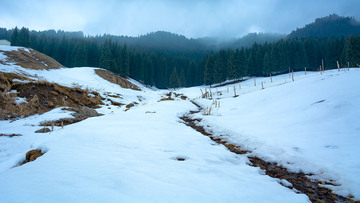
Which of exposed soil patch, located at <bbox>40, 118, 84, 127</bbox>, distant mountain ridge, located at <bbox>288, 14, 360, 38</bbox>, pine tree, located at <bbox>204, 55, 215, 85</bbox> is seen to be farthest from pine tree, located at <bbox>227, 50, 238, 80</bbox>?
distant mountain ridge, located at <bbox>288, 14, 360, 38</bbox>

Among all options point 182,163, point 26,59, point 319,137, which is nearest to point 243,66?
point 319,137

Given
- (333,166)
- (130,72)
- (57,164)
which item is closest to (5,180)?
(57,164)

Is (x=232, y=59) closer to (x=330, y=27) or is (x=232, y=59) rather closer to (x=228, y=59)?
(x=228, y=59)

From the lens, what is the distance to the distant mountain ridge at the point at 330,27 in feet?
520

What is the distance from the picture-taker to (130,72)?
57.0 metres

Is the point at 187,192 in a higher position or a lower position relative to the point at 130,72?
lower

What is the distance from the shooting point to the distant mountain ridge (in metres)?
158

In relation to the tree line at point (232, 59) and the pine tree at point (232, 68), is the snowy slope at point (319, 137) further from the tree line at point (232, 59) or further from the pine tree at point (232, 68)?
the tree line at point (232, 59)

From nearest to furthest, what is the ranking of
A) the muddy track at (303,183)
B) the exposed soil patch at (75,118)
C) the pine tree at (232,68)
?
the muddy track at (303,183), the exposed soil patch at (75,118), the pine tree at (232,68)

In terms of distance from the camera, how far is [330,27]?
6511 inches

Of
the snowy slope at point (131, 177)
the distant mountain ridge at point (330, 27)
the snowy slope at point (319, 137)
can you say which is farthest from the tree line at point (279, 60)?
the distant mountain ridge at point (330, 27)

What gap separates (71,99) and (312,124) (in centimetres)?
1519

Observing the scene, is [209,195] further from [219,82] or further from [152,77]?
[152,77]

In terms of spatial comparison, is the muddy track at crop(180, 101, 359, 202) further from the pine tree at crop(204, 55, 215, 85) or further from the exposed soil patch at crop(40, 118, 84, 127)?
the pine tree at crop(204, 55, 215, 85)
